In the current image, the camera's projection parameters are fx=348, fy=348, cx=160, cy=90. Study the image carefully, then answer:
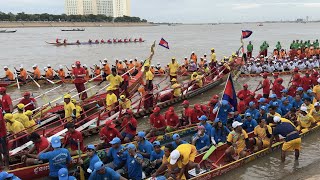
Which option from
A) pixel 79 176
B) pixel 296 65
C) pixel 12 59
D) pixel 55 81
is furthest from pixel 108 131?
pixel 12 59

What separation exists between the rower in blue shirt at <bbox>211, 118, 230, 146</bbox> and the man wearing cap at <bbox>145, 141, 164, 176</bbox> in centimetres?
180

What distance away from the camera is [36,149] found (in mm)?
8812

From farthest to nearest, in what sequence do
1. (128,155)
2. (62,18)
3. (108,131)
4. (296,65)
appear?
(62,18) → (296,65) → (108,131) → (128,155)

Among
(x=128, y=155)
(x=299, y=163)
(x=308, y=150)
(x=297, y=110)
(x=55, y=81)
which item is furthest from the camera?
(x=55, y=81)

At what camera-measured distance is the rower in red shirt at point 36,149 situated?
27.9 feet

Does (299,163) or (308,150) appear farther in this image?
(308,150)

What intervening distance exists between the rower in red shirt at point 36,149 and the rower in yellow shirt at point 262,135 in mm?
5795

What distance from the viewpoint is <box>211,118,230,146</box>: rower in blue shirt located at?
32.1 ft

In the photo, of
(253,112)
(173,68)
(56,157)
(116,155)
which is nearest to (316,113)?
(253,112)

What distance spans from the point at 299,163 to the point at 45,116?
884 centimetres

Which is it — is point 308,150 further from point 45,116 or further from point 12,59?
point 12,59

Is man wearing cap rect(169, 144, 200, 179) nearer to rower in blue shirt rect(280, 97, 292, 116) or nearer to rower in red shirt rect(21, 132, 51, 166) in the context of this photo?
rower in red shirt rect(21, 132, 51, 166)

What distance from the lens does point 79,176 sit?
8266 mm

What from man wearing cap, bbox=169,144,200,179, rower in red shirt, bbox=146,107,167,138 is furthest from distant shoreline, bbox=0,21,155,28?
man wearing cap, bbox=169,144,200,179
